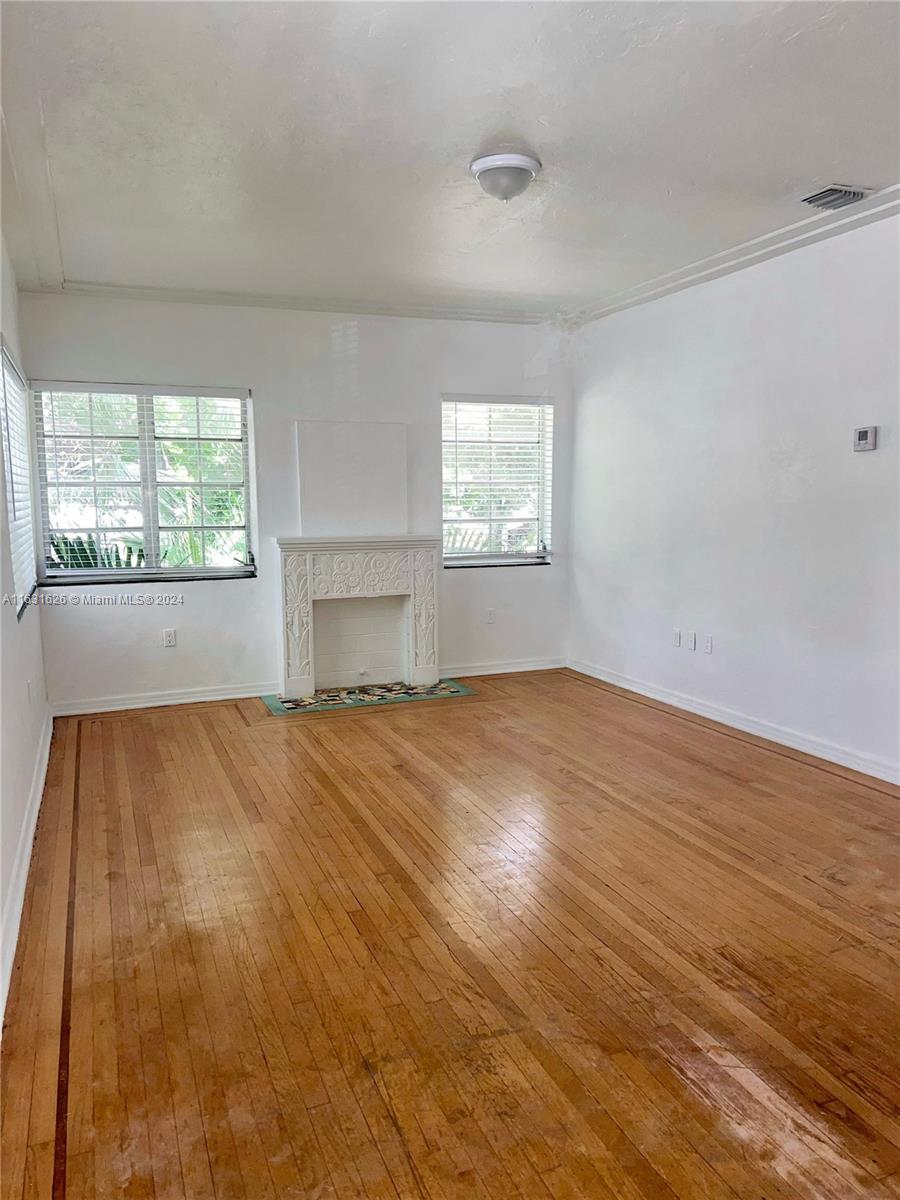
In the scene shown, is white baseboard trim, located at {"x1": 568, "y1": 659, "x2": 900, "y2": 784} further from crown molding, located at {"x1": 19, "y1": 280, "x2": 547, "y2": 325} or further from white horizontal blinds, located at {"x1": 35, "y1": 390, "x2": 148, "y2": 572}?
white horizontal blinds, located at {"x1": 35, "y1": 390, "x2": 148, "y2": 572}

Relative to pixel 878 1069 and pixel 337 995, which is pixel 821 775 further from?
pixel 337 995

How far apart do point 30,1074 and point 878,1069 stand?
2.05m

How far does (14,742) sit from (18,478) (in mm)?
1596

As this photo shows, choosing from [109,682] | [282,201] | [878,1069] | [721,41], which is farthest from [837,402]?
[109,682]

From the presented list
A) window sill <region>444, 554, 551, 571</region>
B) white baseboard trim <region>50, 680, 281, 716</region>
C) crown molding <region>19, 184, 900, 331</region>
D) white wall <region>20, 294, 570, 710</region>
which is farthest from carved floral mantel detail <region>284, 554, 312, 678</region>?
crown molding <region>19, 184, 900, 331</region>

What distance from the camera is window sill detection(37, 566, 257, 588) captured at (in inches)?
200

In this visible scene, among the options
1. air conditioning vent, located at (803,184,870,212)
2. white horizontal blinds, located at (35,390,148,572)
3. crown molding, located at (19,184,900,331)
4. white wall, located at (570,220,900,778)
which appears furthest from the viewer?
white horizontal blinds, located at (35,390,148,572)

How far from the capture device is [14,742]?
304 cm

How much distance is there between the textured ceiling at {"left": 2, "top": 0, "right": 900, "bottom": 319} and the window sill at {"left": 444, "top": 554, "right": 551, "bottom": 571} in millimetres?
2299

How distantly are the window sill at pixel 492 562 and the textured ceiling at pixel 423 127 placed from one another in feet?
7.54

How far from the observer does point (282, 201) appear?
3504mm

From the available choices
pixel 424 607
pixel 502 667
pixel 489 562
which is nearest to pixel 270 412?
pixel 424 607

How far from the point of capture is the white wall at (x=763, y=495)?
12.7 ft

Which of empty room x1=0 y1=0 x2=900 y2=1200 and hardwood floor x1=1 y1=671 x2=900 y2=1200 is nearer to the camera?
hardwood floor x1=1 y1=671 x2=900 y2=1200
